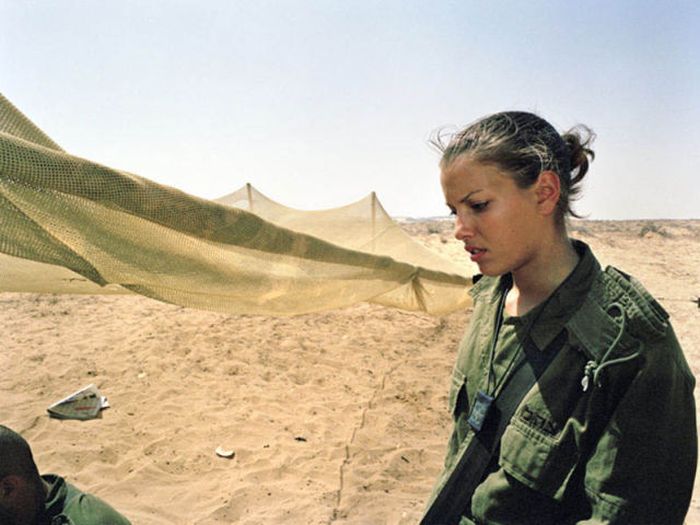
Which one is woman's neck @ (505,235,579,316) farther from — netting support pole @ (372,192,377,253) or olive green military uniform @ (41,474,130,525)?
netting support pole @ (372,192,377,253)

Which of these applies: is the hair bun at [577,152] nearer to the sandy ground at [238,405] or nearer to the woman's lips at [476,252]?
the woman's lips at [476,252]

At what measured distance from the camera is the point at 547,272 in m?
1.17

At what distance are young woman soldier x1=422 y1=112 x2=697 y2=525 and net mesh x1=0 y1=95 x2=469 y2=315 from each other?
93 centimetres

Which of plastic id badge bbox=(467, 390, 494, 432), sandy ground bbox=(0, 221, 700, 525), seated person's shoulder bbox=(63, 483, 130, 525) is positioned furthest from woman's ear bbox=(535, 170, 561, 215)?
sandy ground bbox=(0, 221, 700, 525)

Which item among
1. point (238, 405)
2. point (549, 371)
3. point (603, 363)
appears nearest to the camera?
point (603, 363)

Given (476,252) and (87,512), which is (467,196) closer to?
(476,252)

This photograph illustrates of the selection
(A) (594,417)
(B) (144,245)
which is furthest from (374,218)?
(A) (594,417)

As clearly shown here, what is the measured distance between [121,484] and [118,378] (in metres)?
2.01

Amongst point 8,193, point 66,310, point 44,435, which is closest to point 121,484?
point 44,435

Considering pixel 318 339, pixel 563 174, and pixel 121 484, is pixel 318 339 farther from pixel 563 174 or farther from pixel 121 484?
pixel 563 174

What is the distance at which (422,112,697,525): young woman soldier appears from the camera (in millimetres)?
865

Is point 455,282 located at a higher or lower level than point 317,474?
higher

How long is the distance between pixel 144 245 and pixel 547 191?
1292 millimetres

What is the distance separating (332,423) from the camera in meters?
4.23
